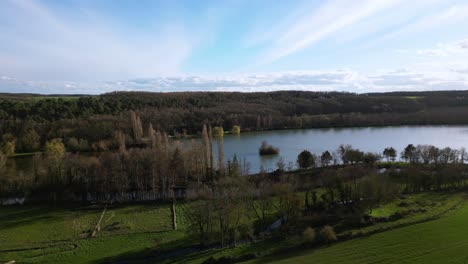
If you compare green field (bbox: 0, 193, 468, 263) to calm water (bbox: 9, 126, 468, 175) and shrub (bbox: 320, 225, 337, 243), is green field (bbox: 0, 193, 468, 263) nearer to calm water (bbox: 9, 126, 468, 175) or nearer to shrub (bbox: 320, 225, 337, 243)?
shrub (bbox: 320, 225, 337, 243)

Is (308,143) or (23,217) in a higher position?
(308,143)

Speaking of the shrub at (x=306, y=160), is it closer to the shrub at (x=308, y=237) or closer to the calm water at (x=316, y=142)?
the calm water at (x=316, y=142)

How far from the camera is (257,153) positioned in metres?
61.8

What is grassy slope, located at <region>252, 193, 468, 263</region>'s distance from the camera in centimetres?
1877

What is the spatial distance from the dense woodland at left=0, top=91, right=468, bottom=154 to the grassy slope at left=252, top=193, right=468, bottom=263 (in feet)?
188

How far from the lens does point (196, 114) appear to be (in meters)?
101

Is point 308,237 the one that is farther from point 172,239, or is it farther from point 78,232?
point 78,232

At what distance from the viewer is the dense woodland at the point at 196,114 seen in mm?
74750

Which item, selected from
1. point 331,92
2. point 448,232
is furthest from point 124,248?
point 331,92

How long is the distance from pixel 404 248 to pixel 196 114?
83.9m

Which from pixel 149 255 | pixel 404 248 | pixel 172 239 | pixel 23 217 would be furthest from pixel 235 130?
pixel 404 248

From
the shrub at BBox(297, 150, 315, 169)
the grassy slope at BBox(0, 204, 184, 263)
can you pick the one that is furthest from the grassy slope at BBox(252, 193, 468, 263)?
the shrub at BBox(297, 150, 315, 169)

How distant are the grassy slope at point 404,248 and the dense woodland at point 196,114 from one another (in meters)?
57.4

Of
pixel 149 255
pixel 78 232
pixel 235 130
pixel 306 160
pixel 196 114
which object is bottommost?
pixel 78 232
